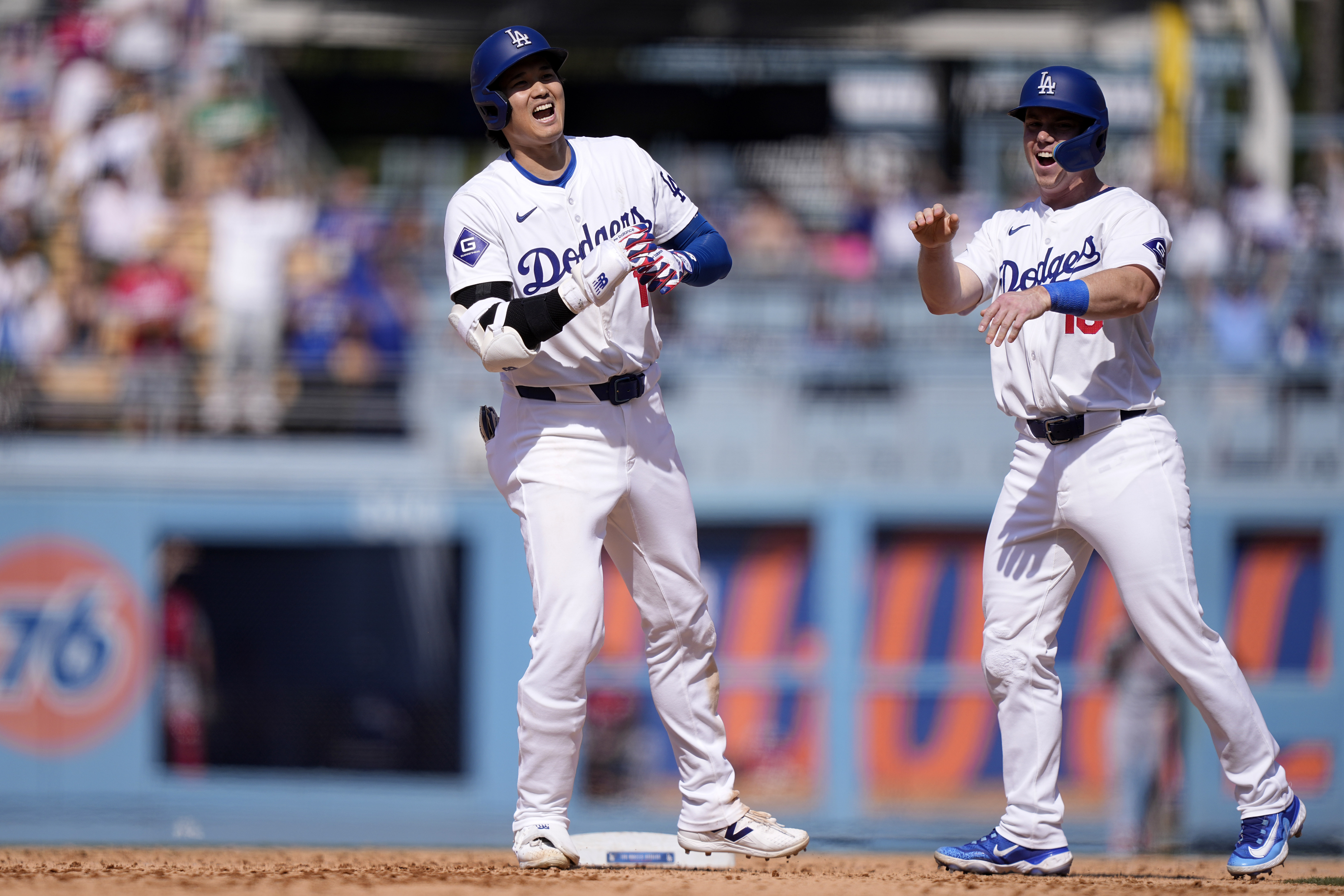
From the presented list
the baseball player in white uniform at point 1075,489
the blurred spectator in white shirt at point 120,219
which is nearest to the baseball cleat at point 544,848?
the baseball player in white uniform at point 1075,489

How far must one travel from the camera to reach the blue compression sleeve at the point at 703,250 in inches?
195

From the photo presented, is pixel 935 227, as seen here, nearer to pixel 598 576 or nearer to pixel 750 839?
pixel 598 576

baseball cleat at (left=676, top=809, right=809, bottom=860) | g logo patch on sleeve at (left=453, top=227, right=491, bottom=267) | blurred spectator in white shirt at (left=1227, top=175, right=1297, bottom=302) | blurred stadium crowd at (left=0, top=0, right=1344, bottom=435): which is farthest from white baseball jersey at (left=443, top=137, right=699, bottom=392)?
blurred spectator in white shirt at (left=1227, top=175, right=1297, bottom=302)

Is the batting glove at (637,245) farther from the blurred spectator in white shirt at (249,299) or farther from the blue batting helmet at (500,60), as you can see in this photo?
the blurred spectator in white shirt at (249,299)

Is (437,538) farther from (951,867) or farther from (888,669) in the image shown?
(951,867)

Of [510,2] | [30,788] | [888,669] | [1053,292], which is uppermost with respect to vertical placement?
[510,2]

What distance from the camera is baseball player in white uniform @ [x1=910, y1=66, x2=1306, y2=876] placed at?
15.5 ft

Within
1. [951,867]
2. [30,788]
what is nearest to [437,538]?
[30,788]

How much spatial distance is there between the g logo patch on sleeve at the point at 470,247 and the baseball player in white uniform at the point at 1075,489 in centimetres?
132

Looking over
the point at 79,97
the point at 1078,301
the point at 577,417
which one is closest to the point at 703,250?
the point at 577,417

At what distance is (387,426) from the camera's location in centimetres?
1188

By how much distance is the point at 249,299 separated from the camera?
11789 mm

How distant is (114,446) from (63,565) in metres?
0.95

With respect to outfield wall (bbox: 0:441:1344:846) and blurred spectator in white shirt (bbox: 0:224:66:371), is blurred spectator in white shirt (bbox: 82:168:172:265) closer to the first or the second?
blurred spectator in white shirt (bbox: 0:224:66:371)
